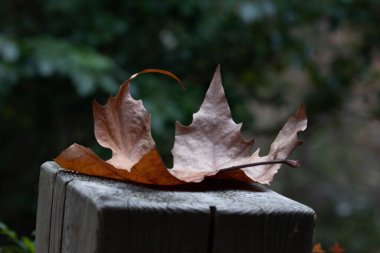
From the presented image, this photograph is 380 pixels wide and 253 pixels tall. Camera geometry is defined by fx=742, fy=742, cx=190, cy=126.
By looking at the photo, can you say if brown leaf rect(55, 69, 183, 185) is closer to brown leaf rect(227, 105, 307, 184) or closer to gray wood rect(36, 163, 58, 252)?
gray wood rect(36, 163, 58, 252)

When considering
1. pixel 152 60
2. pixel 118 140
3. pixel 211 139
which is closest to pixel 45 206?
pixel 118 140

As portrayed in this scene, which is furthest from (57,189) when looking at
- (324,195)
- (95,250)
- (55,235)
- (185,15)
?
(324,195)

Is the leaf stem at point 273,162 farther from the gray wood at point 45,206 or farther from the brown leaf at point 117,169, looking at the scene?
the gray wood at point 45,206

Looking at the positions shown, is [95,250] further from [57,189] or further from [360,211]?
[360,211]

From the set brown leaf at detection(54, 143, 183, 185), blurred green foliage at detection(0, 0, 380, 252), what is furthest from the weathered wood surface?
blurred green foliage at detection(0, 0, 380, 252)

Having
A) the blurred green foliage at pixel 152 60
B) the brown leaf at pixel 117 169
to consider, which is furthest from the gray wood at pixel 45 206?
the blurred green foliage at pixel 152 60

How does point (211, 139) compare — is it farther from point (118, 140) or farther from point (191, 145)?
point (118, 140)
